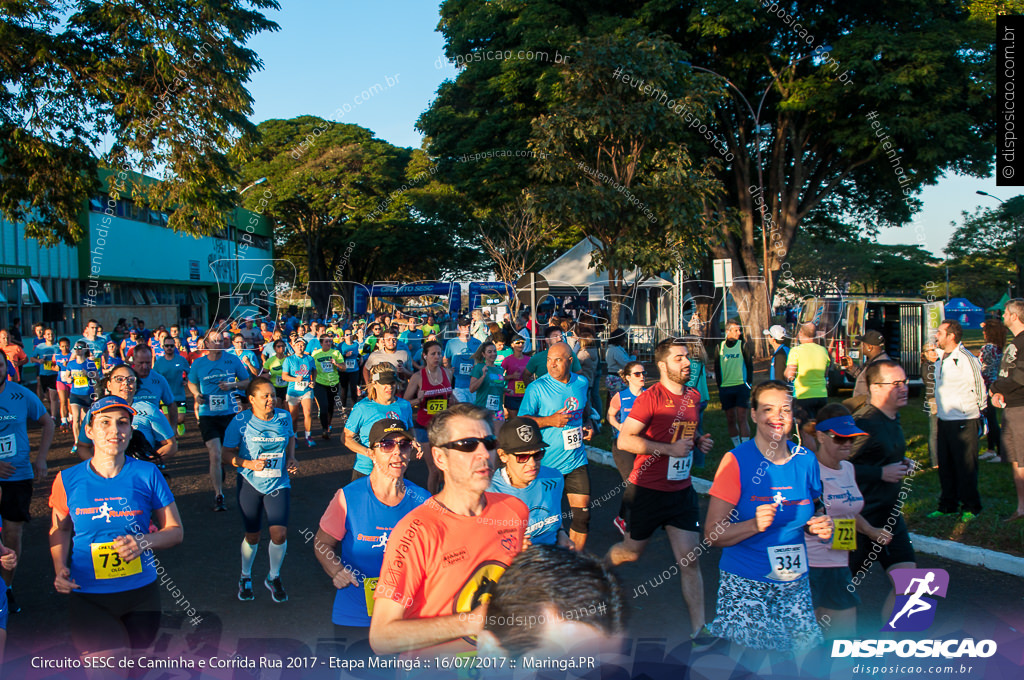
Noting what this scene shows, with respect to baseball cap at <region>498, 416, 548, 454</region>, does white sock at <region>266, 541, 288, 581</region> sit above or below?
below

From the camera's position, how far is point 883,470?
166 inches

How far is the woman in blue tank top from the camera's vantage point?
3439 millimetres

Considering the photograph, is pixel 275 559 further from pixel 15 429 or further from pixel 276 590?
pixel 15 429

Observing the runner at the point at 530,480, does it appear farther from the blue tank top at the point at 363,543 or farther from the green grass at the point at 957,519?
the green grass at the point at 957,519

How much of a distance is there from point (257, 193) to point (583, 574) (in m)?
48.5

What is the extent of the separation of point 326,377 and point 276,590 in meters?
7.03

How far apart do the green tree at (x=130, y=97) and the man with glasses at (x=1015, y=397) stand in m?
11.5

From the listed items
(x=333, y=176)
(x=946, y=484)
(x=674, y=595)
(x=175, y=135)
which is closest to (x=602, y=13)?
(x=175, y=135)

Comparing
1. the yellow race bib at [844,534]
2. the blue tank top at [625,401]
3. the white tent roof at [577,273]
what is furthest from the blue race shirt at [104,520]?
the white tent roof at [577,273]

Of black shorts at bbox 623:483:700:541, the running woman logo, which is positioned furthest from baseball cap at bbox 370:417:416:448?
the running woman logo

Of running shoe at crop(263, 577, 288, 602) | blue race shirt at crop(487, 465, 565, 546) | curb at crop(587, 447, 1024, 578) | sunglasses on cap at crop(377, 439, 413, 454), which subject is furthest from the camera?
curb at crop(587, 447, 1024, 578)

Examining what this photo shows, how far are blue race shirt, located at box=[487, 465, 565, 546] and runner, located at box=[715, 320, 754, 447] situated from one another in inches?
278

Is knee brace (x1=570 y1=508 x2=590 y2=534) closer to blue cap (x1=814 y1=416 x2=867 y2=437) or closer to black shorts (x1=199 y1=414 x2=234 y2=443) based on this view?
blue cap (x1=814 y1=416 x2=867 y2=437)

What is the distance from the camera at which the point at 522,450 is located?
3824 mm
